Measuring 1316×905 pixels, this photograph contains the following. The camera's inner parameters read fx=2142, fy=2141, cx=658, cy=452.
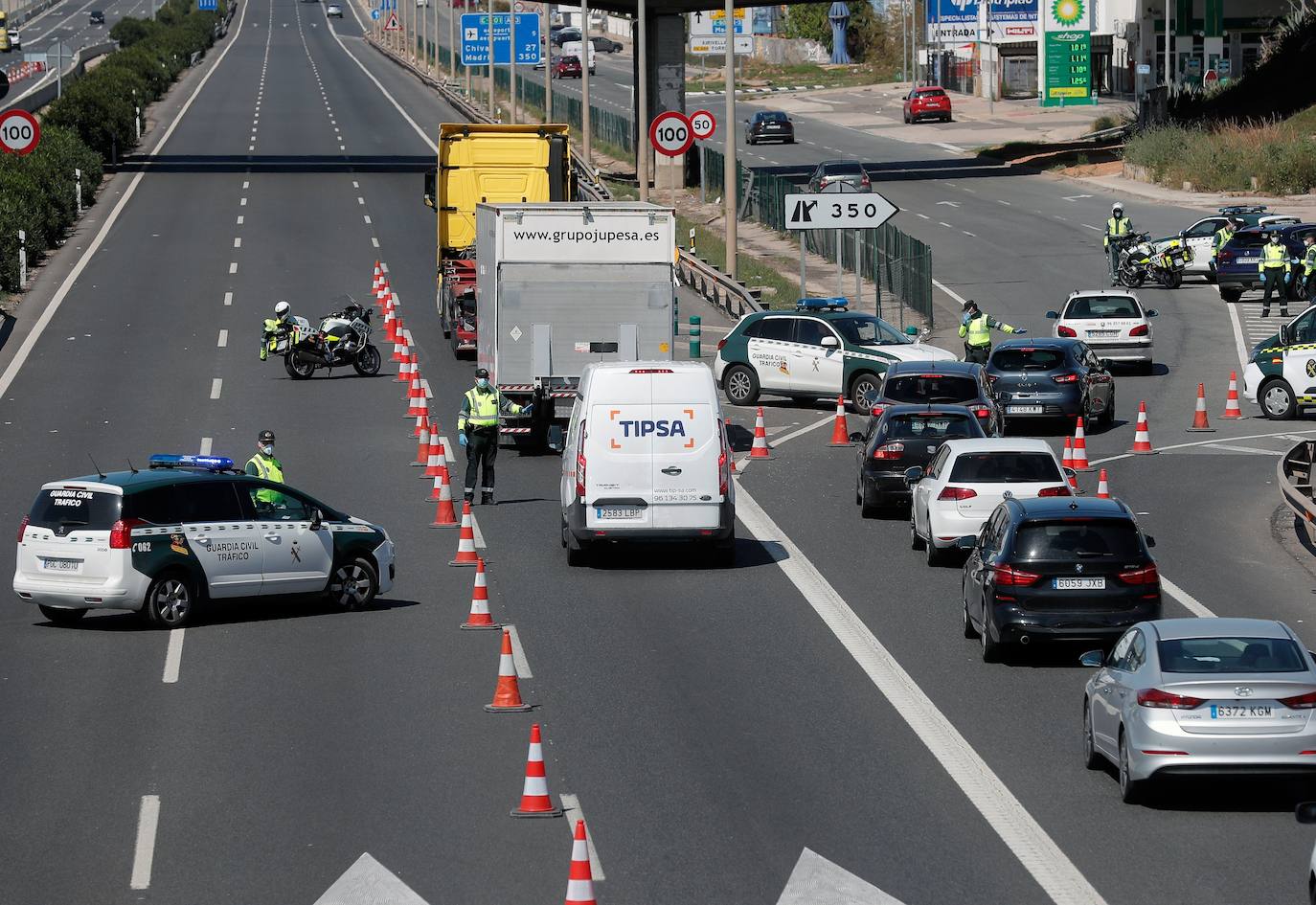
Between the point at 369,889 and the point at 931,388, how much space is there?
18628mm

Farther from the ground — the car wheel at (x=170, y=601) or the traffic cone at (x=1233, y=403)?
the traffic cone at (x=1233, y=403)

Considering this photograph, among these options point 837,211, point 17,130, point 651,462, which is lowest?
point 651,462

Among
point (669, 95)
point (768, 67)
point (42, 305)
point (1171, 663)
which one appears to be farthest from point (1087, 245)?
point (768, 67)

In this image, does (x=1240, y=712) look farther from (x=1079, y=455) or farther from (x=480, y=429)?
(x=1079, y=455)

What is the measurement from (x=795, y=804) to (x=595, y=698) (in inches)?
134

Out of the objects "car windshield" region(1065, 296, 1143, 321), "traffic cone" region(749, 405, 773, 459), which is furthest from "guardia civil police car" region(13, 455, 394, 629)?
"car windshield" region(1065, 296, 1143, 321)

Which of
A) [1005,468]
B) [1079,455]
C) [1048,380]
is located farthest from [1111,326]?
[1005,468]

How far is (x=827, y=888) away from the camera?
11859 mm

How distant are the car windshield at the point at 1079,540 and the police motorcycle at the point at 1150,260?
105 ft

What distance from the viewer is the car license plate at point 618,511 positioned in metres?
22.3

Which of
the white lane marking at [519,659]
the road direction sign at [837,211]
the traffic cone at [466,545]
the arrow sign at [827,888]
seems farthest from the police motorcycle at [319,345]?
the arrow sign at [827,888]

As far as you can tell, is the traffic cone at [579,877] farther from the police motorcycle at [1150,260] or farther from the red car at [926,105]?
the red car at [926,105]

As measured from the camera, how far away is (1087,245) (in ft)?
186

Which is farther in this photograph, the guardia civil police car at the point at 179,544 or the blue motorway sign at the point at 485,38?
the blue motorway sign at the point at 485,38
